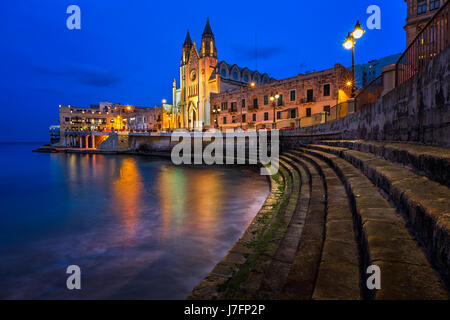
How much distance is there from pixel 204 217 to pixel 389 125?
245 inches

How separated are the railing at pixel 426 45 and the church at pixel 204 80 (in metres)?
41.1

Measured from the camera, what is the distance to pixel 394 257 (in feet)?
6.38

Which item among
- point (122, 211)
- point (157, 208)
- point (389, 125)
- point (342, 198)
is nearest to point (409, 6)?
point (389, 125)

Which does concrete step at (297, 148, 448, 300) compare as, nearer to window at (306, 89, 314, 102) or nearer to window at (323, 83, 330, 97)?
window at (323, 83, 330, 97)

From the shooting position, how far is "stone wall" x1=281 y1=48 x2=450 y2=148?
376 cm

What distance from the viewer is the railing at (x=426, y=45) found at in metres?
4.24

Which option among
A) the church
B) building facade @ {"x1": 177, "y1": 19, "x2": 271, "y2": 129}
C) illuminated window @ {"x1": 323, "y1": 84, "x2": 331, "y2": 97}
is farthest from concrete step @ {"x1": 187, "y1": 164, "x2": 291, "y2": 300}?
building facade @ {"x1": 177, "y1": 19, "x2": 271, "y2": 129}

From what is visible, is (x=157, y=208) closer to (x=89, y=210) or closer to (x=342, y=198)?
(x=89, y=210)

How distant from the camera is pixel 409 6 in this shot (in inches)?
715

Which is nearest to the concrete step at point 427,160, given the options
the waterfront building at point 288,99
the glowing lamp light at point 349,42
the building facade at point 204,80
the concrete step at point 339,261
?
the concrete step at point 339,261

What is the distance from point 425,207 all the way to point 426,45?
4.62m

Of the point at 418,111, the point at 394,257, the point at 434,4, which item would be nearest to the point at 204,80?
the point at 434,4

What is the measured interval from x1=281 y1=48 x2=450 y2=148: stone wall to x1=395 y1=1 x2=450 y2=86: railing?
521 mm

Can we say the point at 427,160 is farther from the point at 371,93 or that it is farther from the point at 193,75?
the point at 193,75
